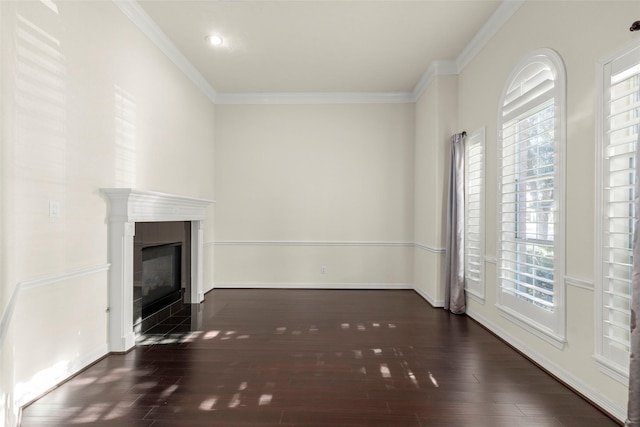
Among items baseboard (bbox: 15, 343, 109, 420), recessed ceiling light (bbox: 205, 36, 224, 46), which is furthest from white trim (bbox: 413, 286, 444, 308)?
recessed ceiling light (bbox: 205, 36, 224, 46)

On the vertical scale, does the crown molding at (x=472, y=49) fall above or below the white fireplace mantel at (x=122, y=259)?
above

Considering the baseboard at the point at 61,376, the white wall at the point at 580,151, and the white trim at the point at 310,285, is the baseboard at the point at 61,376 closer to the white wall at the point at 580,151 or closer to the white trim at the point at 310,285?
the white trim at the point at 310,285

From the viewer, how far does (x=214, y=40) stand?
13.5 ft

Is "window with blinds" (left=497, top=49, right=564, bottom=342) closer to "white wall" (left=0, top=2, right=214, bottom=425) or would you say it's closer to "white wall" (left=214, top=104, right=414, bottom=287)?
"white wall" (left=214, top=104, right=414, bottom=287)

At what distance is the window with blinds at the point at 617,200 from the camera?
6.77 feet

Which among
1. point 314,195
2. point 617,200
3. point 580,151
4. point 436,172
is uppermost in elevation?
point 436,172

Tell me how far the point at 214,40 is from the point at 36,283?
3.09 metres

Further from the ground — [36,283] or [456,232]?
[456,232]

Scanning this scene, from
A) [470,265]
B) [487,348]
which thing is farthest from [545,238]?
[470,265]

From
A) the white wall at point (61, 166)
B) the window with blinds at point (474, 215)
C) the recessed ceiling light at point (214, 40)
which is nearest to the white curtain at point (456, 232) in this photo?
the window with blinds at point (474, 215)

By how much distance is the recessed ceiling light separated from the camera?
13.3ft

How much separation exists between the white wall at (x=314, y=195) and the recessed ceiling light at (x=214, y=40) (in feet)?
6.05

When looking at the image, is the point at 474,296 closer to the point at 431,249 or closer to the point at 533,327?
the point at 431,249

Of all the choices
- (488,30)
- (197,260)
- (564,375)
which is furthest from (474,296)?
(197,260)
